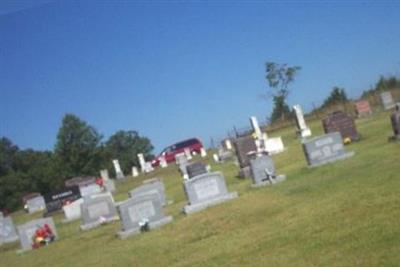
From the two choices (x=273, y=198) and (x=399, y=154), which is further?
(x=399, y=154)

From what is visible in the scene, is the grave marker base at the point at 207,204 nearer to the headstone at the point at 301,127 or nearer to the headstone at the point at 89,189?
the headstone at the point at 301,127

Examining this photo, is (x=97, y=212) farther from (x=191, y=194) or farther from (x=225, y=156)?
(x=225, y=156)

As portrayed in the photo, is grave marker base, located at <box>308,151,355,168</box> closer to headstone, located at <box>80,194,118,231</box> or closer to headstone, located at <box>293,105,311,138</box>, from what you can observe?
headstone, located at <box>80,194,118,231</box>

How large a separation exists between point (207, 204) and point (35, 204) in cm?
2766

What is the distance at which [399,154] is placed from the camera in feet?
51.6

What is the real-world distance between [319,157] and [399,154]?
320 cm

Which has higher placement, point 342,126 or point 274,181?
point 342,126

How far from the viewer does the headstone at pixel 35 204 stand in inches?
1630

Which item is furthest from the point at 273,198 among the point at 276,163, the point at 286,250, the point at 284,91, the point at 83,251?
the point at 284,91

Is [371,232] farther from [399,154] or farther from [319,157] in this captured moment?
[319,157]

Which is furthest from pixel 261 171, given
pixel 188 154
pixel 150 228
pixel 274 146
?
pixel 188 154

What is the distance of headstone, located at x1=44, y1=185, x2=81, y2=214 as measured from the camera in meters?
34.5

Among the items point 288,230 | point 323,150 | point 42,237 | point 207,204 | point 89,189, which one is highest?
point 89,189

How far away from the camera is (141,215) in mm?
16188
